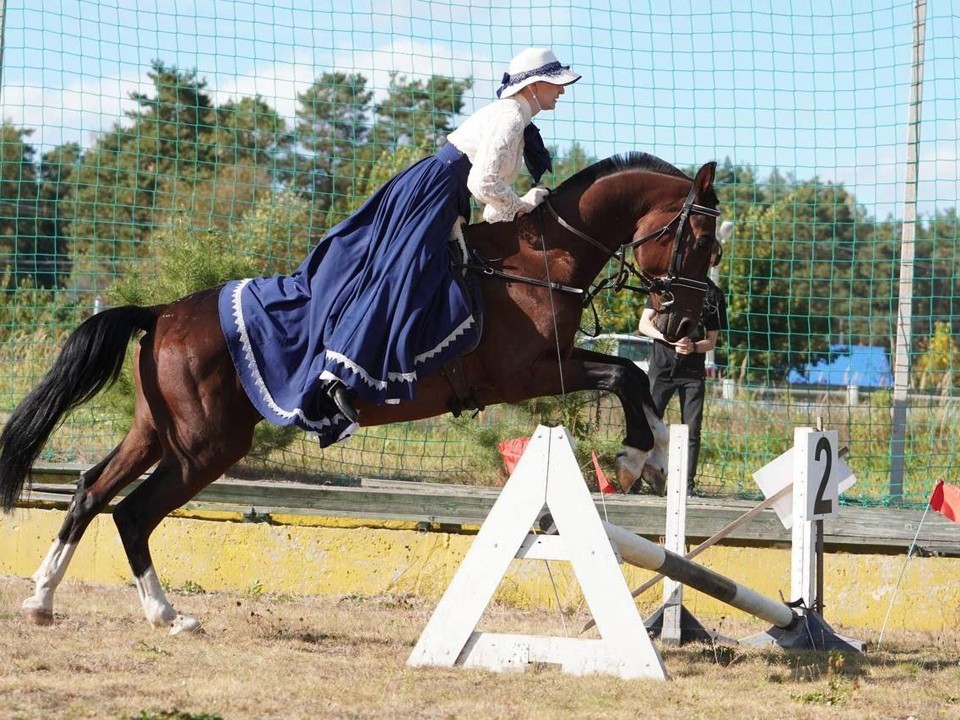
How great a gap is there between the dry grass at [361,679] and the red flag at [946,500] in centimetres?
67

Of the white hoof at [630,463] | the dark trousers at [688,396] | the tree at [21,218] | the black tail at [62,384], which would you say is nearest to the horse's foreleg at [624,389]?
the white hoof at [630,463]

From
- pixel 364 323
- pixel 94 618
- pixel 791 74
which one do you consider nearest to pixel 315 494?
pixel 94 618

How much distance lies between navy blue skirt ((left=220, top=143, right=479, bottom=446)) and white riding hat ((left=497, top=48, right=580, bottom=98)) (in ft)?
1.32

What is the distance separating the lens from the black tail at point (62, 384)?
5.87 metres

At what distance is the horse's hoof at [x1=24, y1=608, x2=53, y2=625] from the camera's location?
5723mm

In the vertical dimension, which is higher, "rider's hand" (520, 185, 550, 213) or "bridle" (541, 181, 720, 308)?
"rider's hand" (520, 185, 550, 213)

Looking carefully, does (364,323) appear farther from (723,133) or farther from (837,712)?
(723,133)

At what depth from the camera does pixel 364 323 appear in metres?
5.19

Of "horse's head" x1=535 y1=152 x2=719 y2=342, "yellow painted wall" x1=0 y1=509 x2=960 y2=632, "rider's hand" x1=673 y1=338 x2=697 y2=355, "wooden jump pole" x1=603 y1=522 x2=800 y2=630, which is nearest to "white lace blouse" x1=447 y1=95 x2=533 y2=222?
"horse's head" x1=535 y1=152 x2=719 y2=342

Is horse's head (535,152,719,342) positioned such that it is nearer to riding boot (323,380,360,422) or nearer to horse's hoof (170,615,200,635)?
riding boot (323,380,360,422)

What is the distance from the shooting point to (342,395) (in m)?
5.30

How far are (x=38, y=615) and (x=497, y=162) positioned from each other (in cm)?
305

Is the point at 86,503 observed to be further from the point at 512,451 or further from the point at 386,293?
the point at 512,451

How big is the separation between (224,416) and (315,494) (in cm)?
170
